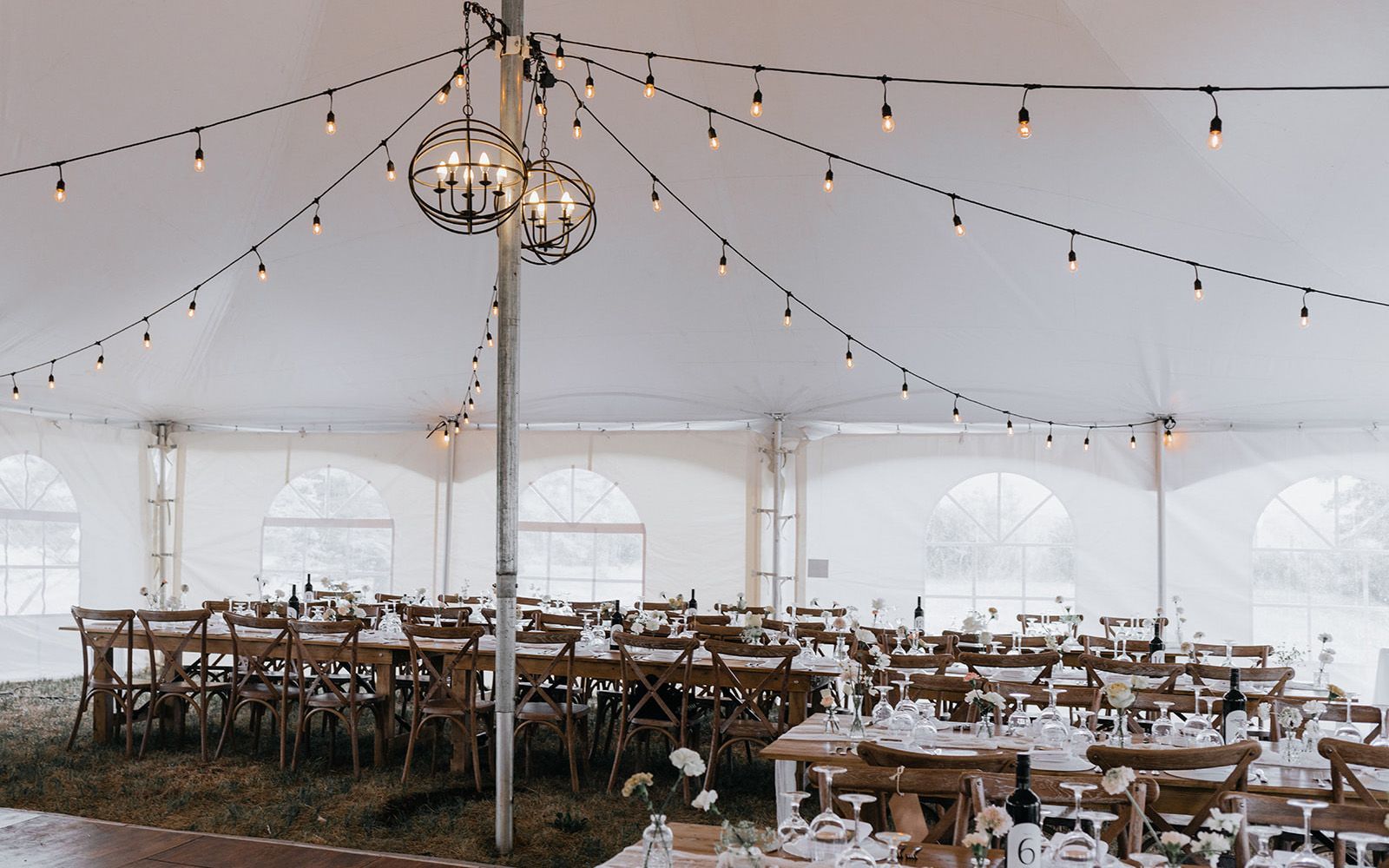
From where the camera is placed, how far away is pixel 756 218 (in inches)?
322

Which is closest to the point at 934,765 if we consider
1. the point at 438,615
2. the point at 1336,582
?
the point at 438,615

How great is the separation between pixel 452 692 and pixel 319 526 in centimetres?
692

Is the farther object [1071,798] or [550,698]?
[550,698]

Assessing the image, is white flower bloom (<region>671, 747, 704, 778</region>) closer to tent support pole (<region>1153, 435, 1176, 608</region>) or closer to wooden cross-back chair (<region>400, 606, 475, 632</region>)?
wooden cross-back chair (<region>400, 606, 475, 632</region>)

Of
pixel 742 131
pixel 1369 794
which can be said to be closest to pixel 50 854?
pixel 1369 794

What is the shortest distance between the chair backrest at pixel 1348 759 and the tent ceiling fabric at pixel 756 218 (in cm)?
362

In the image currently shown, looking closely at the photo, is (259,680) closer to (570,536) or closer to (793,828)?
(570,536)

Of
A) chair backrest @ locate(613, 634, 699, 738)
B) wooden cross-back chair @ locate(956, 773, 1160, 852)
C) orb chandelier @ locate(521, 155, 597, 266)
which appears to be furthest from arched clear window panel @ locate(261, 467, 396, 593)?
wooden cross-back chair @ locate(956, 773, 1160, 852)

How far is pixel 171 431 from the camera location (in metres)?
12.9

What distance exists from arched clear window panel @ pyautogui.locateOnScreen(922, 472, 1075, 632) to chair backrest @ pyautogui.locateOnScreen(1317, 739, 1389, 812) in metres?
7.51

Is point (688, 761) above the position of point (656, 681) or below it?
above

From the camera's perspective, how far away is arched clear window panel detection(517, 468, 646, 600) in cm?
1244

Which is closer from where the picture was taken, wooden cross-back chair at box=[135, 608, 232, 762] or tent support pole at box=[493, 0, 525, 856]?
tent support pole at box=[493, 0, 525, 856]

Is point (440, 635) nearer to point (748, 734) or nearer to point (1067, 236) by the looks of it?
point (748, 734)
